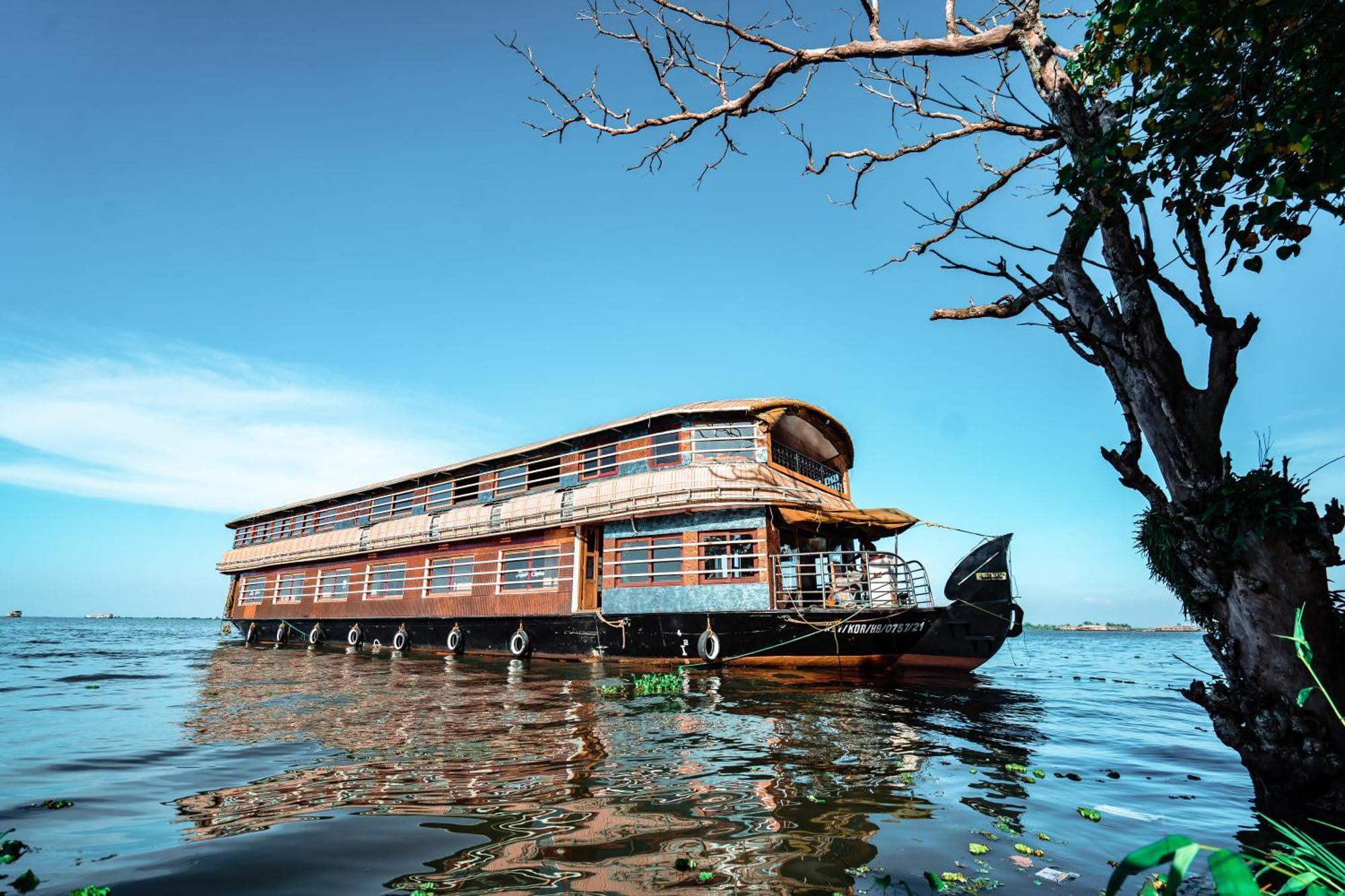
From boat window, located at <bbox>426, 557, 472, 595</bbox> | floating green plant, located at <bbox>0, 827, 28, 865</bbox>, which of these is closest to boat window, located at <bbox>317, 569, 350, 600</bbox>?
boat window, located at <bbox>426, 557, 472, 595</bbox>

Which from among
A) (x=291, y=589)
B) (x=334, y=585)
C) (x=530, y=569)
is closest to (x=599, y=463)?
(x=530, y=569)

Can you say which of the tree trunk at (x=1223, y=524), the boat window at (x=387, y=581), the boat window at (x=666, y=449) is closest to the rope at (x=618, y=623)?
the boat window at (x=666, y=449)

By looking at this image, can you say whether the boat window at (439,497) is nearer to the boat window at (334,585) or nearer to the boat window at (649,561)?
the boat window at (334,585)

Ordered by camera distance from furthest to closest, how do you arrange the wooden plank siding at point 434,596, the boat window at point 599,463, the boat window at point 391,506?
the boat window at point 391,506 < the wooden plank siding at point 434,596 < the boat window at point 599,463

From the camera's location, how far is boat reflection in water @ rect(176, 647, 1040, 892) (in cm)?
396

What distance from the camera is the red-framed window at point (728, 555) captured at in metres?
16.0

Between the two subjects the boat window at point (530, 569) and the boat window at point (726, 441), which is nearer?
the boat window at point (726, 441)

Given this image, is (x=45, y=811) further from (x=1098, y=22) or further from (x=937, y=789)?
(x=1098, y=22)

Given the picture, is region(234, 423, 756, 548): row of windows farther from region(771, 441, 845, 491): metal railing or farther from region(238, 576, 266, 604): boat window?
region(238, 576, 266, 604): boat window

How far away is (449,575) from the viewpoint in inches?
918

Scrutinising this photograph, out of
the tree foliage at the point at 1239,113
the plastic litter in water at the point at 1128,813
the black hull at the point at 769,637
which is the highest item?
the tree foliage at the point at 1239,113

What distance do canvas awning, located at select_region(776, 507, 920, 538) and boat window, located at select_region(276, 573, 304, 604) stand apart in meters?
26.0

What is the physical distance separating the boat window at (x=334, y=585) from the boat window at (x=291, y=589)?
73.9 inches

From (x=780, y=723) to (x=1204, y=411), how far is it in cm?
613
